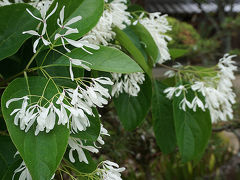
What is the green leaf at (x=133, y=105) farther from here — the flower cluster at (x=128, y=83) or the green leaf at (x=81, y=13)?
the green leaf at (x=81, y=13)

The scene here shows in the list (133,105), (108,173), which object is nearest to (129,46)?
(133,105)

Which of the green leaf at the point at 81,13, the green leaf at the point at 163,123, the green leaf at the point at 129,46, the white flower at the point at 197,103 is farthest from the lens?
the green leaf at the point at 163,123

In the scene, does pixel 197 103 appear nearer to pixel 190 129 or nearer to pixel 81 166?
pixel 190 129

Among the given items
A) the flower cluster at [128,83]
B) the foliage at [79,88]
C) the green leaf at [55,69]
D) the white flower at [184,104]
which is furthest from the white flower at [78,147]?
the white flower at [184,104]

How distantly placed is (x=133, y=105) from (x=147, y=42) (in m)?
0.17

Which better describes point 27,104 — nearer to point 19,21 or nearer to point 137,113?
point 19,21

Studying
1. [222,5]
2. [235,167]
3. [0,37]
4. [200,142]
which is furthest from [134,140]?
[222,5]

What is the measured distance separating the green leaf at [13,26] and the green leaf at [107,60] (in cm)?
10

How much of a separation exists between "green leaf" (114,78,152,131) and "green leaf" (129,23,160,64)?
71 mm

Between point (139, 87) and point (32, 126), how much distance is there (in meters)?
0.36

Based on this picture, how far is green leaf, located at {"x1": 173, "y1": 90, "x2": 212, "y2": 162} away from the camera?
0.88 metres

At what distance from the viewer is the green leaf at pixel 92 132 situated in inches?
21.0

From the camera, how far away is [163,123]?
3.14 ft

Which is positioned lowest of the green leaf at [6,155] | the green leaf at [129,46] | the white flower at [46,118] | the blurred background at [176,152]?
the blurred background at [176,152]
